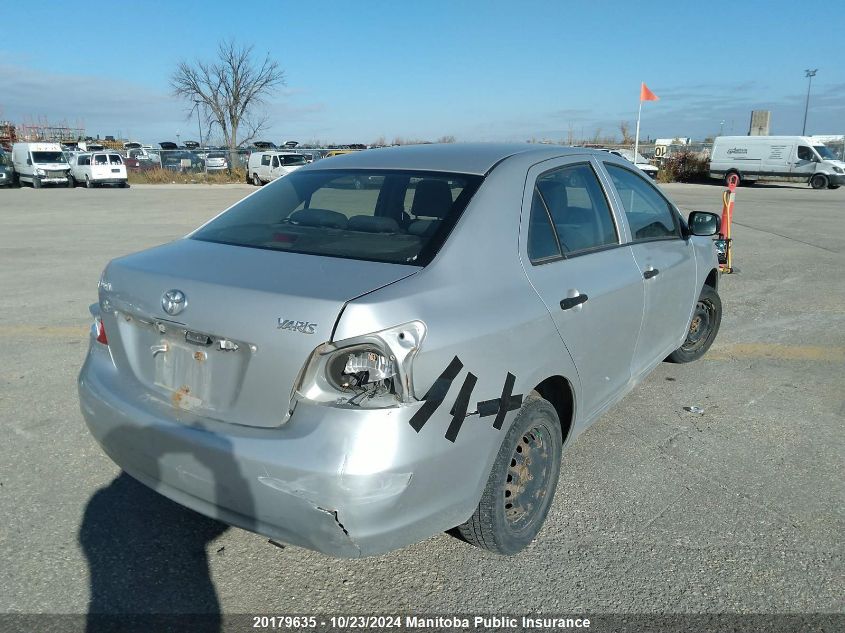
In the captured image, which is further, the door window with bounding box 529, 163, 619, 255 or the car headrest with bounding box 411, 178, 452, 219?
the door window with bounding box 529, 163, 619, 255

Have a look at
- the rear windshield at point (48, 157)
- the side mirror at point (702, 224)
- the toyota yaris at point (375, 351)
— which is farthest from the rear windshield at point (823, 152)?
the rear windshield at point (48, 157)

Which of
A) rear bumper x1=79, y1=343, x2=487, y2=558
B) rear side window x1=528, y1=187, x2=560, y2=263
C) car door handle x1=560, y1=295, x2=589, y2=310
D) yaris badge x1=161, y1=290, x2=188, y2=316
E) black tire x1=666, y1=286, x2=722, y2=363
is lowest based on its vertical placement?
black tire x1=666, y1=286, x2=722, y2=363

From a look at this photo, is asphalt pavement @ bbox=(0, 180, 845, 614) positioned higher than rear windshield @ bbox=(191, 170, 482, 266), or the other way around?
rear windshield @ bbox=(191, 170, 482, 266)

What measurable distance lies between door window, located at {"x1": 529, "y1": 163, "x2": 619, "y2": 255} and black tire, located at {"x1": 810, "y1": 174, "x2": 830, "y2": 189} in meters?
32.2

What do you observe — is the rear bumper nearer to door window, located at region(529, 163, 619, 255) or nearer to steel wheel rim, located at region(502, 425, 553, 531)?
steel wheel rim, located at region(502, 425, 553, 531)

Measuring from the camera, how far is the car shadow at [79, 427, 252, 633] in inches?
95.7

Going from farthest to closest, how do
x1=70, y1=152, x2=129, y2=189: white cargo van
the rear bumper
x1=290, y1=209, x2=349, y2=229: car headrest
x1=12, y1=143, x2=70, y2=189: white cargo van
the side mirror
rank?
x1=70, y1=152, x2=129, y2=189: white cargo van
x1=12, y1=143, x2=70, y2=189: white cargo van
the side mirror
x1=290, y1=209, x2=349, y2=229: car headrest
the rear bumper

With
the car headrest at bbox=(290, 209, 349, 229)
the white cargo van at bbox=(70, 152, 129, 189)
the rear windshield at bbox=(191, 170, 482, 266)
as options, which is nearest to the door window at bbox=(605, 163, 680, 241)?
the rear windshield at bbox=(191, 170, 482, 266)

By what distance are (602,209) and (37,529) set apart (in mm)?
3157

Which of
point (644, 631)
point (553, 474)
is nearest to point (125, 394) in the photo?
point (553, 474)

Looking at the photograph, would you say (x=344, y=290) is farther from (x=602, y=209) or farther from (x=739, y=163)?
(x=739, y=163)

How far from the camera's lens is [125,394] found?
2607 mm

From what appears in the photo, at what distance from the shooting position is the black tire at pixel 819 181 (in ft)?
99.3

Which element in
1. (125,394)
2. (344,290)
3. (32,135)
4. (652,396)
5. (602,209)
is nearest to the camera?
(344,290)
